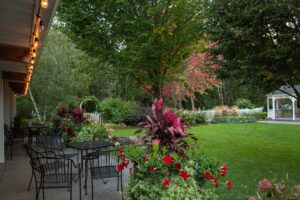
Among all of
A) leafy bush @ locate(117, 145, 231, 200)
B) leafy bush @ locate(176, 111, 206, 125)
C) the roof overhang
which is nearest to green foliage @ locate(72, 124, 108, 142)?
the roof overhang

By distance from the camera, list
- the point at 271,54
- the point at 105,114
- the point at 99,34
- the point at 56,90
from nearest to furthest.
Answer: the point at 271,54
the point at 99,34
the point at 56,90
the point at 105,114

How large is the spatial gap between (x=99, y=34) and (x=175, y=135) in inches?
271

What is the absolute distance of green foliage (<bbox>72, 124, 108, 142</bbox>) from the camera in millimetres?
8318

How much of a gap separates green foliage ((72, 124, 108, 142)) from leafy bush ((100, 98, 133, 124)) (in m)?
9.14

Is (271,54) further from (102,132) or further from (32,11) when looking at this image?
(102,132)

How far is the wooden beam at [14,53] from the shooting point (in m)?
6.67

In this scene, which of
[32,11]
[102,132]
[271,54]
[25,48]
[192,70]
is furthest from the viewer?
[192,70]

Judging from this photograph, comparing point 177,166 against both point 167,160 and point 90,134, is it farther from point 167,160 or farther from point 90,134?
point 90,134

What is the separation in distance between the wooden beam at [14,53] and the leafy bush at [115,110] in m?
11.1

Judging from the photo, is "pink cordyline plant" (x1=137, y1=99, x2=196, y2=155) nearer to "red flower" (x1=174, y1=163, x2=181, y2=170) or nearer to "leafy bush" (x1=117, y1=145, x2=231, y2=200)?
"leafy bush" (x1=117, y1=145, x2=231, y2=200)

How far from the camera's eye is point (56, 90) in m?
17.0

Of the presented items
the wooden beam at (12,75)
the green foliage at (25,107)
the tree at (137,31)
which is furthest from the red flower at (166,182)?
the green foliage at (25,107)

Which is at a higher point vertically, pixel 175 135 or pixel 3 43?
pixel 3 43

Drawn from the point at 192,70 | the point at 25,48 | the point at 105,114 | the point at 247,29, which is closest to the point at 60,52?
the point at 105,114
